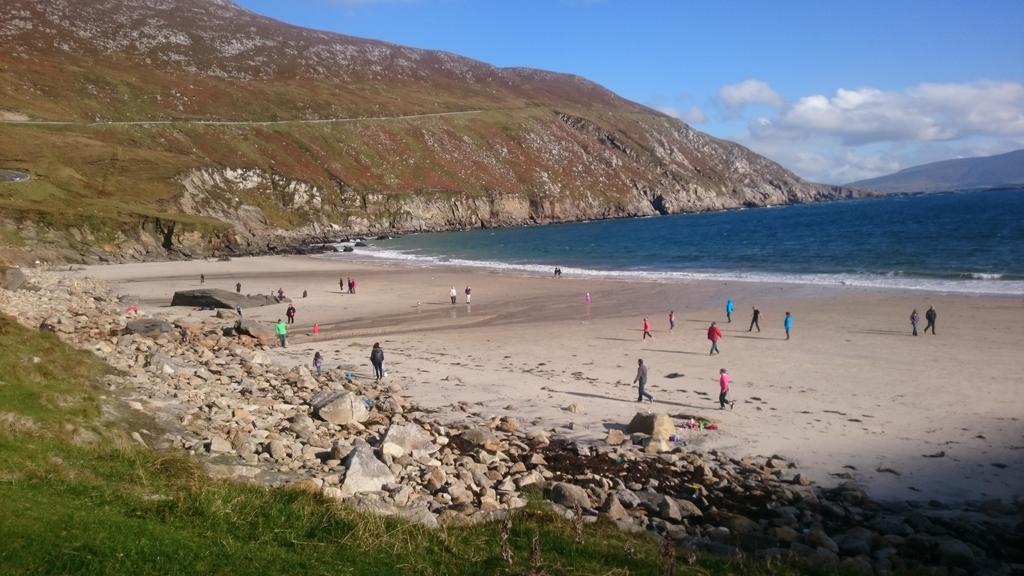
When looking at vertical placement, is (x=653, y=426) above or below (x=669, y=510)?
above

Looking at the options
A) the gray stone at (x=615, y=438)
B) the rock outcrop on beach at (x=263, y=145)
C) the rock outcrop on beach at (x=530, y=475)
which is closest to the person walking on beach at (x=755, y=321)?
the rock outcrop on beach at (x=530, y=475)

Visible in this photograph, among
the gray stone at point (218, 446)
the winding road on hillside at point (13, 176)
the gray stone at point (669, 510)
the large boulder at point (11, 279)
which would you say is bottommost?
the gray stone at point (669, 510)

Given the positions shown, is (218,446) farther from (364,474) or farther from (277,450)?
(364,474)

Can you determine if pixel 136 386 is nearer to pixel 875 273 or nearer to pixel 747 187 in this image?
pixel 875 273

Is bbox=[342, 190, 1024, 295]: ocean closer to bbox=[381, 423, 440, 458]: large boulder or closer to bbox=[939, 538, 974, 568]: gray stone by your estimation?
bbox=[939, 538, 974, 568]: gray stone

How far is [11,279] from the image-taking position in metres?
29.1

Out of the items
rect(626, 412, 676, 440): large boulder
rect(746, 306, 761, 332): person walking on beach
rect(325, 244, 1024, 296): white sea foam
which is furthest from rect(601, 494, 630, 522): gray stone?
rect(325, 244, 1024, 296): white sea foam

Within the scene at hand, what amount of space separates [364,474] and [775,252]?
62787 millimetres

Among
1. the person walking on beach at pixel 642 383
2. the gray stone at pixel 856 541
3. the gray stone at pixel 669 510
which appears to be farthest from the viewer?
the person walking on beach at pixel 642 383

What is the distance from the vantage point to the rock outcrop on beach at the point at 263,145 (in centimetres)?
6806

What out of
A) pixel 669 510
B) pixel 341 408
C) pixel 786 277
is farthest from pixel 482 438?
pixel 786 277

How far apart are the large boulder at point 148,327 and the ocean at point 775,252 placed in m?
34.1

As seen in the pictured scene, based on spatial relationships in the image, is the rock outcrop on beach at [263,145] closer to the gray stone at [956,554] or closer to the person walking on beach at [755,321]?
the person walking on beach at [755,321]

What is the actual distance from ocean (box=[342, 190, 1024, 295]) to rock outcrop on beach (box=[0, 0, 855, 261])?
17308mm
